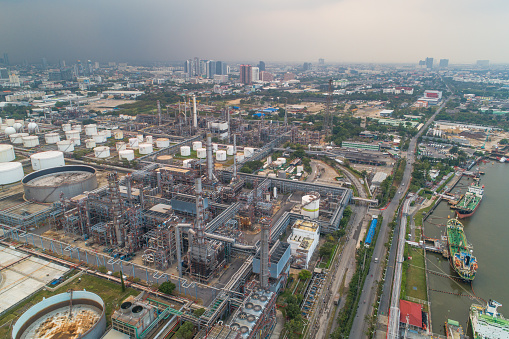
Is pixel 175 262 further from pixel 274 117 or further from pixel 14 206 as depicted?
pixel 274 117

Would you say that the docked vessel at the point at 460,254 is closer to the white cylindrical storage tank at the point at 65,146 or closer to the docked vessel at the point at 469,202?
the docked vessel at the point at 469,202

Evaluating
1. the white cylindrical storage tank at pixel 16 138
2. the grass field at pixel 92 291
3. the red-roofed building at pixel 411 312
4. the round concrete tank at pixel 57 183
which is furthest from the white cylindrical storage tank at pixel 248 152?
the white cylindrical storage tank at pixel 16 138

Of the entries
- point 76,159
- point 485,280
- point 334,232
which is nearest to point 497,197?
point 485,280

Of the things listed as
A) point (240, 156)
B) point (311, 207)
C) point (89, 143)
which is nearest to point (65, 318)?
point (311, 207)

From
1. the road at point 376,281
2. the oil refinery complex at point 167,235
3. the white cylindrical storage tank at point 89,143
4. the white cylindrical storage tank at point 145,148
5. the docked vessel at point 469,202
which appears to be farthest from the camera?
the white cylindrical storage tank at point 89,143

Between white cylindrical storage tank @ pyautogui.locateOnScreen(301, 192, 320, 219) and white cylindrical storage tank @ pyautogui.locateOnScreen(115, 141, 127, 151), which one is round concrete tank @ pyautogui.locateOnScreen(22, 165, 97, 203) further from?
white cylindrical storage tank @ pyautogui.locateOnScreen(301, 192, 320, 219)

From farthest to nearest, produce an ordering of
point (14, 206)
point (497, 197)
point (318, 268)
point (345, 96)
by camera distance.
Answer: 1. point (345, 96)
2. point (497, 197)
3. point (14, 206)
4. point (318, 268)

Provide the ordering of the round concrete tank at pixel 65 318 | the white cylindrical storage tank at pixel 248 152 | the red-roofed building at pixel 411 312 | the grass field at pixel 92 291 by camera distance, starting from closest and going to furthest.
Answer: the round concrete tank at pixel 65 318
the red-roofed building at pixel 411 312
the grass field at pixel 92 291
the white cylindrical storage tank at pixel 248 152
